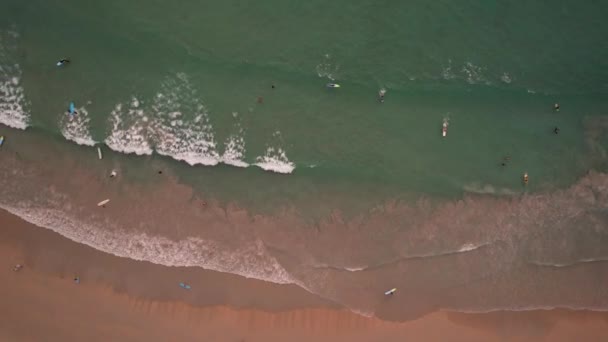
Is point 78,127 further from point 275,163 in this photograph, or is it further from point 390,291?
point 390,291

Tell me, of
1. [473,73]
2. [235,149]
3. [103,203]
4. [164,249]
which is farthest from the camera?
[473,73]

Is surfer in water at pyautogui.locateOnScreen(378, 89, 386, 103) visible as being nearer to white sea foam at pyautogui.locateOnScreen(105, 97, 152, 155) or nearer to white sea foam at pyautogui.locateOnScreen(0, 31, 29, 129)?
white sea foam at pyautogui.locateOnScreen(105, 97, 152, 155)

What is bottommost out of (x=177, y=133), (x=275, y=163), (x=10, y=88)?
(x=275, y=163)

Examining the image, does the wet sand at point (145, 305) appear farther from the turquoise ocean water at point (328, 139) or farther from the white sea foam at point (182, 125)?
the white sea foam at point (182, 125)

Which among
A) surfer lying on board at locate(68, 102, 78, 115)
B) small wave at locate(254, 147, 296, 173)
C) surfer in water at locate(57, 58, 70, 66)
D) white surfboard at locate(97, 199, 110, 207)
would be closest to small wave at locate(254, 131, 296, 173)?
small wave at locate(254, 147, 296, 173)

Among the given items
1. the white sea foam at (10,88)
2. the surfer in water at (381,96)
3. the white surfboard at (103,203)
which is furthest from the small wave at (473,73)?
the white sea foam at (10,88)

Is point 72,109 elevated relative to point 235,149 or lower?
elevated

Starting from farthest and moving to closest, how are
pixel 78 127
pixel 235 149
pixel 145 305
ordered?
pixel 235 149, pixel 78 127, pixel 145 305

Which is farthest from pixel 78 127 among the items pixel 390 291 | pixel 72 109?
pixel 390 291

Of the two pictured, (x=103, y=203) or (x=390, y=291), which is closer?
(x=390, y=291)
